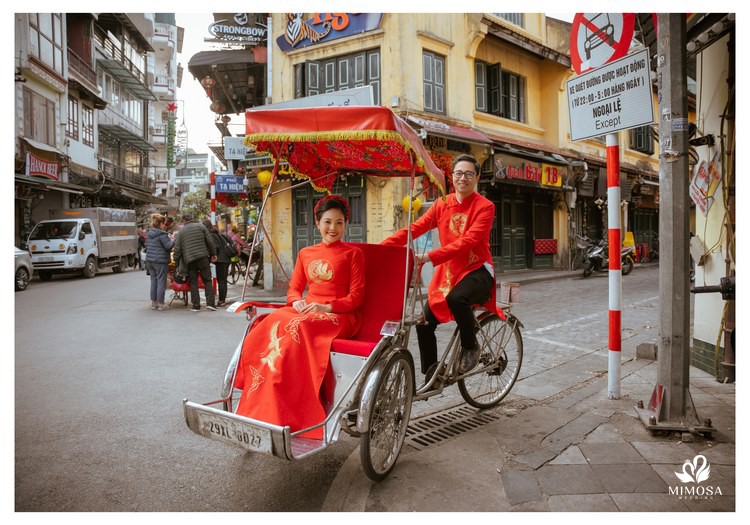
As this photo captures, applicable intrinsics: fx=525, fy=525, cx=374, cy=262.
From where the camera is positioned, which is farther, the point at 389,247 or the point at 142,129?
the point at 142,129

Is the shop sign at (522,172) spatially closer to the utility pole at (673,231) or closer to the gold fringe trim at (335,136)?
the utility pole at (673,231)

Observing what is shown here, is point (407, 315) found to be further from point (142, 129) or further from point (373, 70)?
point (142, 129)

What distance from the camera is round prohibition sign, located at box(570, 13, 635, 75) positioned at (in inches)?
143

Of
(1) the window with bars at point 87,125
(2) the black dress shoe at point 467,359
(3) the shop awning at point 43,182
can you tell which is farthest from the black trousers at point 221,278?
(1) the window with bars at point 87,125

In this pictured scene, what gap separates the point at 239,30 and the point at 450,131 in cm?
621

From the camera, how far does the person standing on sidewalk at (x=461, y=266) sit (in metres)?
3.59

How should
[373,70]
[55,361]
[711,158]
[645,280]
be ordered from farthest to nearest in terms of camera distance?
[645,280]
[373,70]
[55,361]
[711,158]

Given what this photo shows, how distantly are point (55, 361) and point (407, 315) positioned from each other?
419cm

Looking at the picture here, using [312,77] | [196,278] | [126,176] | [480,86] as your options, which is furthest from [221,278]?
[126,176]

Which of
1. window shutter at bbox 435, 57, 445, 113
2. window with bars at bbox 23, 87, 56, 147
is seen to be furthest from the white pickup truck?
window shutter at bbox 435, 57, 445, 113

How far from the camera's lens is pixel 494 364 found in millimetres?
4035

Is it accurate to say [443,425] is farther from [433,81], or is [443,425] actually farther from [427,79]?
[433,81]

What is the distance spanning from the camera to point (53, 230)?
1538 cm

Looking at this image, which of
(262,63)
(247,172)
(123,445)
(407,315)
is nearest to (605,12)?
(407,315)
